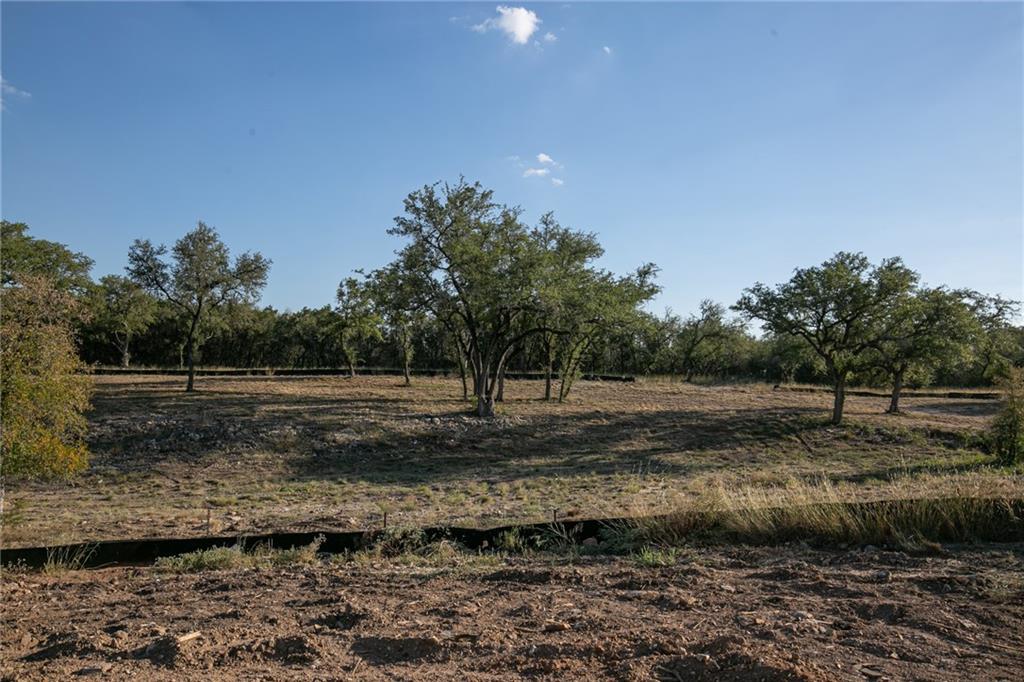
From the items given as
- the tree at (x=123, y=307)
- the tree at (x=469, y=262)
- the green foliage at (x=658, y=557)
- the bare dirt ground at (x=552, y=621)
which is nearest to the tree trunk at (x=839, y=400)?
the tree at (x=469, y=262)

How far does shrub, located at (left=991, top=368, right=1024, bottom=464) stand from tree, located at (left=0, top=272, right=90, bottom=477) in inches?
1000

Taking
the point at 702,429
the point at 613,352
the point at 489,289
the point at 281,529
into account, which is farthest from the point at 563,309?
the point at 613,352

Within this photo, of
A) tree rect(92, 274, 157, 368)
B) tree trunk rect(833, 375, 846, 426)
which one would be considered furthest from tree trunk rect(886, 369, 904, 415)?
tree rect(92, 274, 157, 368)

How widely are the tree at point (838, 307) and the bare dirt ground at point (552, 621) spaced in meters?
23.9

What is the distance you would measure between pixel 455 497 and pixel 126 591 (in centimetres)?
857

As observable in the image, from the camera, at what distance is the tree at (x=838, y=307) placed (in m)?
27.7

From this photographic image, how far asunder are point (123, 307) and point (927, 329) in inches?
2019

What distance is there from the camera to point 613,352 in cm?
6119

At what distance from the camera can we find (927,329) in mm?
27672

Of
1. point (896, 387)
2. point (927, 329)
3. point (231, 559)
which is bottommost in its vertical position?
point (231, 559)

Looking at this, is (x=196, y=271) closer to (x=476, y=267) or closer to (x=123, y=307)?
(x=476, y=267)

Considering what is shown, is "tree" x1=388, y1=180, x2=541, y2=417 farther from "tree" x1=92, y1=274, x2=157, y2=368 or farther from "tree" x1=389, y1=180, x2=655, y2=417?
"tree" x1=92, y1=274, x2=157, y2=368

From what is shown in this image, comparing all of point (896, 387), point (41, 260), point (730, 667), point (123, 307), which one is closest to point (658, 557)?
point (730, 667)

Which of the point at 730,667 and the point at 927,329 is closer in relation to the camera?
the point at 730,667
